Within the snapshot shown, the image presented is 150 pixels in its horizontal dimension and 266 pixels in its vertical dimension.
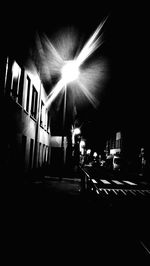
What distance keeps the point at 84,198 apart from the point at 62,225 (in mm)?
3460

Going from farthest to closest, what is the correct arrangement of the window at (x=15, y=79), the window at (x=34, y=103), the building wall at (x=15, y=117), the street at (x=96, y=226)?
the window at (x=34, y=103) → the window at (x=15, y=79) → the building wall at (x=15, y=117) → the street at (x=96, y=226)

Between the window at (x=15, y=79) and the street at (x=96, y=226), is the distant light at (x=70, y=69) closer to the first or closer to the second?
the window at (x=15, y=79)

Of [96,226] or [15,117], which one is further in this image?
[15,117]

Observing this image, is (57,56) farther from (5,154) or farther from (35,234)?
(35,234)

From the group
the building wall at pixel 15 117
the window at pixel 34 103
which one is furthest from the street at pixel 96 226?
the window at pixel 34 103

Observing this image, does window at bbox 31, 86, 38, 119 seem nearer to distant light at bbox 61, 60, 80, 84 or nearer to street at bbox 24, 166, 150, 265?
distant light at bbox 61, 60, 80, 84

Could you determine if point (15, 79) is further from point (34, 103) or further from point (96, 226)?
point (96, 226)

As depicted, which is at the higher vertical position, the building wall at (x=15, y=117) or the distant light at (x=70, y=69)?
the distant light at (x=70, y=69)

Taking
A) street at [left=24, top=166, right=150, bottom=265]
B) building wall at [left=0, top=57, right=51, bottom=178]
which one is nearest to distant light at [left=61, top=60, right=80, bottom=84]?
building wall at [left=0, top=57, right=51, bottom=178]

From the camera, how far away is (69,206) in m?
6.94

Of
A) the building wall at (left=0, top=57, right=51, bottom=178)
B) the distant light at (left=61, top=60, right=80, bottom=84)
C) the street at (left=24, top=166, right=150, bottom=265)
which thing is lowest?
the street at (left=24, top=166, right=150, bottom=265)

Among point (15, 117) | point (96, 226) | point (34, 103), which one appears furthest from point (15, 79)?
point (96, 226)

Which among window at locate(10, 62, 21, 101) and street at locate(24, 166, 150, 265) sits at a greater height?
window at locate(10, 62, 21, 101)

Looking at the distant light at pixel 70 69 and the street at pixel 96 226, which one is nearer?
the street at pixel 96 226
